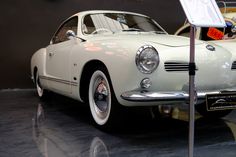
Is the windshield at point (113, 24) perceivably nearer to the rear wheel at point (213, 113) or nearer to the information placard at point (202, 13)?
the rear wheel at point (213, 113)

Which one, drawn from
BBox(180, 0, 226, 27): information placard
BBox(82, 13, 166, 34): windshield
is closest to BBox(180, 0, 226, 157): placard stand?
BBox(180, 0, 226, 27): information placard

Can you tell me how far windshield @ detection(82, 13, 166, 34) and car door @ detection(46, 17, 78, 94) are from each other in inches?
10.0

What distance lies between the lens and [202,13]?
2.43 metres

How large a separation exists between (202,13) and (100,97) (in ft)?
5.66

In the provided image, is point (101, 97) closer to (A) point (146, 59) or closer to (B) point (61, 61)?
(A) point (146, 59)

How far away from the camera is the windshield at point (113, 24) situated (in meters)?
4.48

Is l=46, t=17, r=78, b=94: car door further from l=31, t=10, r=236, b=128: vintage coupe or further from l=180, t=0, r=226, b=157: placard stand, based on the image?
l=180, t=0, r=226, b=157: placard stand

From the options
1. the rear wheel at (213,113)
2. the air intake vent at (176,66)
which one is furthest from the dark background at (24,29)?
the air intake vent at (176,66)

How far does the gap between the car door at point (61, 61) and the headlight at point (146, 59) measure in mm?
1386

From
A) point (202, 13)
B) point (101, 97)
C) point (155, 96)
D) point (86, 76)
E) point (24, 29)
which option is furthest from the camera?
point (24, 29)

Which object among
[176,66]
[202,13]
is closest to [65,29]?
[176,66]

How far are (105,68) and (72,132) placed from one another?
0.81 meters

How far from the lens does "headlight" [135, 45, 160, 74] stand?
126 inches

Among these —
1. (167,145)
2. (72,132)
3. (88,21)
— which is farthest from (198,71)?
(88,21)
